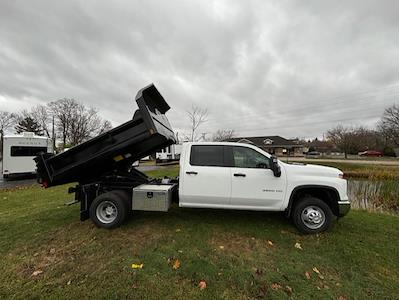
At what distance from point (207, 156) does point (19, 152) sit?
1578cm

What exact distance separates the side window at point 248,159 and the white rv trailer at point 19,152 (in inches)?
611

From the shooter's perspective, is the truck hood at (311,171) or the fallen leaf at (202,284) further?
the truck hood at (311,171)

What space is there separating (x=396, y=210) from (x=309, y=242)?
22.0ft

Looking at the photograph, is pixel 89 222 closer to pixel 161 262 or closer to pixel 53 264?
pixel 53 264

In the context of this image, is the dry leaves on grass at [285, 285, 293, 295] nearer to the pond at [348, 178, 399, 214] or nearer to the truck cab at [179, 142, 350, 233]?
the truck cab at [179, 142, 350, 233]

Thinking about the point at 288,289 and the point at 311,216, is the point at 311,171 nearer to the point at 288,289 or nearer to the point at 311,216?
the point at 311,216

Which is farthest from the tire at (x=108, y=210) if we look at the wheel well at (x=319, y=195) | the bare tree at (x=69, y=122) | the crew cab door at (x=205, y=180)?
the bare tree at (x=69, y=122)

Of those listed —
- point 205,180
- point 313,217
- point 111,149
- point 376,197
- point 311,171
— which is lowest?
point 376,197

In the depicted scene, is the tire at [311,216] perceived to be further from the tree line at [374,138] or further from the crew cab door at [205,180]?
the tree line at [374,138]

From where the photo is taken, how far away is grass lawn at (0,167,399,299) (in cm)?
291

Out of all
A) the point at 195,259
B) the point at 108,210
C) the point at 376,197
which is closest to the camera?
the point at 195,259

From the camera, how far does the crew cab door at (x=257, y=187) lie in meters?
4.62

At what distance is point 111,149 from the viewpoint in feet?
15.2

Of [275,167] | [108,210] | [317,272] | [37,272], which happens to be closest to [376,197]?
[275,167]
